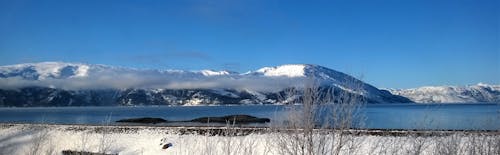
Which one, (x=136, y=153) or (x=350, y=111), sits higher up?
(x=350, y=111)

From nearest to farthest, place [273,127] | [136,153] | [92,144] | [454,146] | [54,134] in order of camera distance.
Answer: [454,146] → [273,127] → [136,153] → [92,144] → [54,134]

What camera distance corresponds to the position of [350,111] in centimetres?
1368

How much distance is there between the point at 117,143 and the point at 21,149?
6.03 m

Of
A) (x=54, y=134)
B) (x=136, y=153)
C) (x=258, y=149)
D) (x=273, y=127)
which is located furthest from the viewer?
(x=54, y=134)

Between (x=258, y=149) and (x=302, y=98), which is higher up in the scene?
(x=302, y=98)

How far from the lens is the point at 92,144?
1380 inches

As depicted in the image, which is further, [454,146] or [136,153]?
[136,153]

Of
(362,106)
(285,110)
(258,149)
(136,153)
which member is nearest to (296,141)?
(285,110)

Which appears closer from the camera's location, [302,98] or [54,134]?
[302,98]

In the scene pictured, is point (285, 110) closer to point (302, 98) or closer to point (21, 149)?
point (302, 98)

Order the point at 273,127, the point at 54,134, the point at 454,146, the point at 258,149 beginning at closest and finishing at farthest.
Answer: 1. the point at 454,146
2. the point at 273,127
3. the point at 258,149
4. the point at 54,134

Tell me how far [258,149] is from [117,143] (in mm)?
10440

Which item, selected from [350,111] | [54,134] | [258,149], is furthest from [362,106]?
[54,134]

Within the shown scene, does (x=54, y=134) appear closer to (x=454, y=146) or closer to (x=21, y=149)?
(x=21, y=149)
